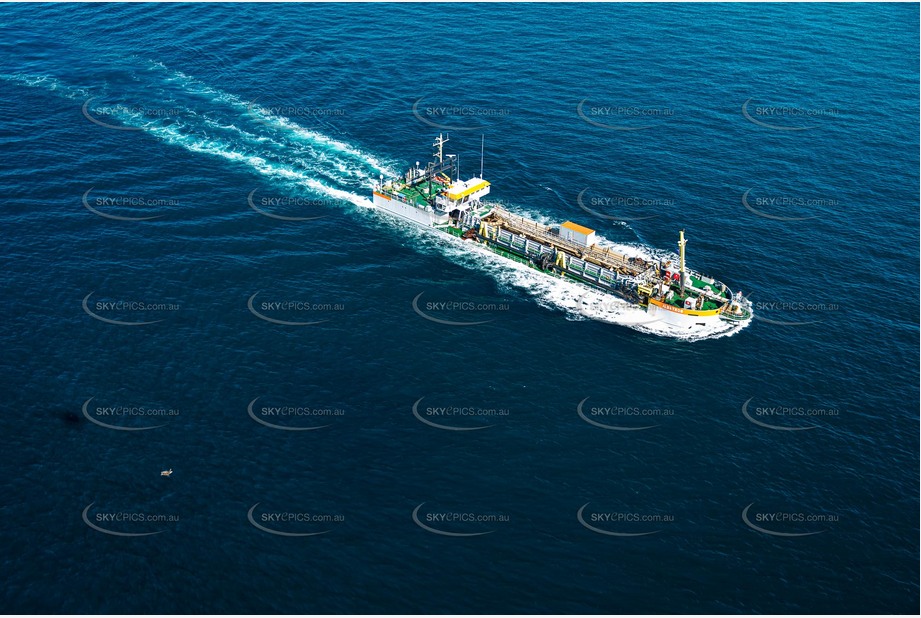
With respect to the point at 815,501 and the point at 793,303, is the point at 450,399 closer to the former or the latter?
the point at 815,501

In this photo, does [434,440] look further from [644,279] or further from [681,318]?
[644,279]

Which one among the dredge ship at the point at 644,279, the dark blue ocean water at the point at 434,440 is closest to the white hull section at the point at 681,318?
the dredge ship at the point at 644,279

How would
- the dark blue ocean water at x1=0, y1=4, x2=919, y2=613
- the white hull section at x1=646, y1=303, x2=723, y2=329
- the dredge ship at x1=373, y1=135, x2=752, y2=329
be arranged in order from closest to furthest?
the dark blue ocean water at x1=0, y1=4, x2=919, y2=613 < the white hull section at x1=646, y1=303, x2=723, y2=329 < the dredge ship at x1=373, y1=135, x2=752, y2=329

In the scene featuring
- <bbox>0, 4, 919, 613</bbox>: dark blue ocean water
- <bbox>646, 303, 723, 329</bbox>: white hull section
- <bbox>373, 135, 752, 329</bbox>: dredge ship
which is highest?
<bbox>373, 135, 752, 329</bbox>: dredge ship

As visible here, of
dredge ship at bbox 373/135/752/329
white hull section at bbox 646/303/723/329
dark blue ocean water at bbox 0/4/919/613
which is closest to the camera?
dark blue ocean water at bbox 0/4/919/613

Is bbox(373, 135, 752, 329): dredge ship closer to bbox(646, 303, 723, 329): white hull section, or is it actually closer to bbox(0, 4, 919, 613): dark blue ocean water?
bbox(646, 303, 723, 329): white hull section

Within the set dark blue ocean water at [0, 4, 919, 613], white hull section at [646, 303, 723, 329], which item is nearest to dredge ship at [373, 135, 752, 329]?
white hull section at [646, 303, 723, 329]

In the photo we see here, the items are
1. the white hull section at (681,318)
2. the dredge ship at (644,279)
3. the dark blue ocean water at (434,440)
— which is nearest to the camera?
the dark blue ocean water at (434,440)

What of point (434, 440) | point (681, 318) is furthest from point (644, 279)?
point (434, 440)

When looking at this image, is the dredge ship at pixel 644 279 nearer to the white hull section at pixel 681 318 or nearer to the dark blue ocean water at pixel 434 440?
the white hull section at pixel 681 318

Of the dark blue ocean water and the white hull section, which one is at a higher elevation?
the white hull section

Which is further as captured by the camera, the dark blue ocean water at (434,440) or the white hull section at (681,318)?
the white hull section at (681,318)
